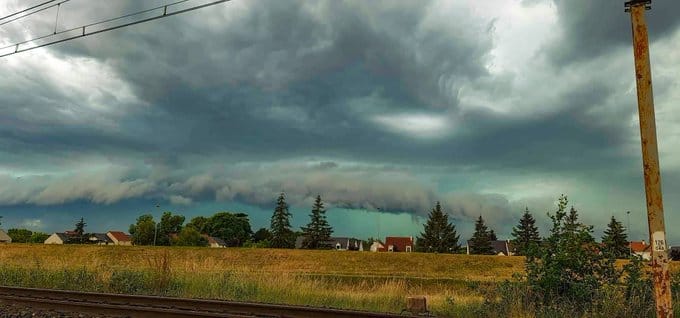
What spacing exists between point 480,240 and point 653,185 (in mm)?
97319

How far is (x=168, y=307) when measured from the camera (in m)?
12.2

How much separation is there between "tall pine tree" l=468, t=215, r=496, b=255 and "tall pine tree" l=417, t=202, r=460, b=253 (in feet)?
19.1

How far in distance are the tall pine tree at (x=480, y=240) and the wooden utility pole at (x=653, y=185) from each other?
96102mm

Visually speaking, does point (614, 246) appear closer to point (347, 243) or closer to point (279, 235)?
point (279, 235)

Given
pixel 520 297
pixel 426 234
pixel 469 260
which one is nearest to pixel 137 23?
pixel 520 297

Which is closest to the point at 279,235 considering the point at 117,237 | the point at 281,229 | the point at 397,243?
the point at 281,229

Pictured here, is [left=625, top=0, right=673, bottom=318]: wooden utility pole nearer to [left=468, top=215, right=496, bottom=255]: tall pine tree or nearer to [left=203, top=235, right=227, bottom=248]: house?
[left=468, top=215, right=496, bottom=255]: tall pine tree

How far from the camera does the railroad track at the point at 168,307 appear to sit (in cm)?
1060

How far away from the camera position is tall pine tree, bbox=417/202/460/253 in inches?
3824

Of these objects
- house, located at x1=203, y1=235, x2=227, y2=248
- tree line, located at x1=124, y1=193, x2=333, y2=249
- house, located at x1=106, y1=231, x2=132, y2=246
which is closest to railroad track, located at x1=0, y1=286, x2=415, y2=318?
tree line, located at x1=124, y1=193, x2=333, y2=249

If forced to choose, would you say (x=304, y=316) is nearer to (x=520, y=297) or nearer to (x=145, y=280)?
(x=520, y=297)

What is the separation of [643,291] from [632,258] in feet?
3.06

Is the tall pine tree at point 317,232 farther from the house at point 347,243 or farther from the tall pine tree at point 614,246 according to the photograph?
the tall pine tree at point 614,246

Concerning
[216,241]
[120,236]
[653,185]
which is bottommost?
[653,185]
